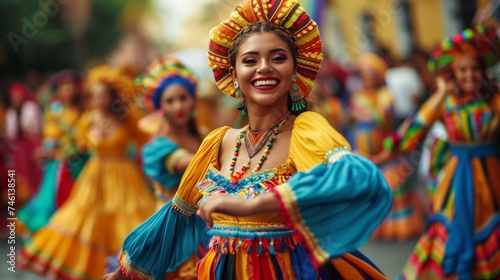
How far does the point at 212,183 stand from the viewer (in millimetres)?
3705

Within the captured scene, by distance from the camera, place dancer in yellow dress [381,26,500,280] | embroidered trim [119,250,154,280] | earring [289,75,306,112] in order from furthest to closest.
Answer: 1. dancer in yellow dress [381,26,500,280]
2. embroidered trim [119,250,154,280]
3. earring [289,75,306,112]

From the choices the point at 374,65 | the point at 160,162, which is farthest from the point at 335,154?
the point at 374,65

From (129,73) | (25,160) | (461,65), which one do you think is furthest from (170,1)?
(461,65)

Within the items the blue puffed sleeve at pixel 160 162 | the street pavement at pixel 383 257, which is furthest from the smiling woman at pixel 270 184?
the street pavement at pixel 383 257

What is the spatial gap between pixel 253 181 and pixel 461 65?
10.3ft

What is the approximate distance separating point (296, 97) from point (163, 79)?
110 inches

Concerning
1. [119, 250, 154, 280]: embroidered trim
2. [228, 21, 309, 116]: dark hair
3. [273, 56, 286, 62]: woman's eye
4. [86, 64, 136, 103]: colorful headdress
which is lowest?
[119, 250, 154, 280]: embroidered trim

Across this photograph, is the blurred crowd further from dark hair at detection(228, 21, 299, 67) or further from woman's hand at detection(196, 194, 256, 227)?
woman's hand at detection(196, 194, 256, 227)

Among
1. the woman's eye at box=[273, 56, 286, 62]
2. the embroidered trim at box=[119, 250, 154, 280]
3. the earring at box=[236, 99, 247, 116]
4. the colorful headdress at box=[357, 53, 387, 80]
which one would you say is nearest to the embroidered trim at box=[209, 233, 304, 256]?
the embroidered trim at box=[119, 250, 154, 280]

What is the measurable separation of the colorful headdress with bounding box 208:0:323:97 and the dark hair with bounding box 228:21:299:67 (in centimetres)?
2

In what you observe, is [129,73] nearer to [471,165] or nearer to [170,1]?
[471,165]

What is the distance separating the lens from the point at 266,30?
3607 millimetres

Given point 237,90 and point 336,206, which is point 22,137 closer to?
point 237,90

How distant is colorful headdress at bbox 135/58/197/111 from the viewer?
6355 mm
